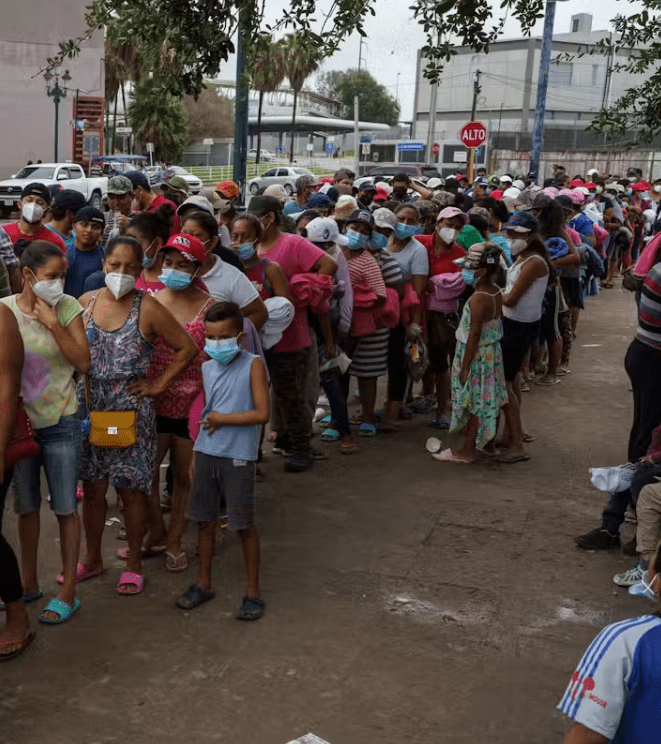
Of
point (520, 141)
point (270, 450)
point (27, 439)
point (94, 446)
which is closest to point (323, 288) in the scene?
point (270, 450)

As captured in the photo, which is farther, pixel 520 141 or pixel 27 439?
pixel 520 141

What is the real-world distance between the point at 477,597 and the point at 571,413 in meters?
4.34

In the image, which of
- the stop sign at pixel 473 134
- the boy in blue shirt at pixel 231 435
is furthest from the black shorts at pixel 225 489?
the stop sign at pixel 473 134

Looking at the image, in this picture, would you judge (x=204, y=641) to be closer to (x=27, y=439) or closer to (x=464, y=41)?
(x=27, y=439)

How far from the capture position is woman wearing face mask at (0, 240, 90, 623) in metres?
4.29

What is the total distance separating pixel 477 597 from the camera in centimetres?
495

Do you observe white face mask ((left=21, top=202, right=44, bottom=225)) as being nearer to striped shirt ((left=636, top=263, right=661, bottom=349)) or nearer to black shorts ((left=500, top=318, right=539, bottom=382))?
black shorts ((left=500, top=318, right=539, bottom=382))

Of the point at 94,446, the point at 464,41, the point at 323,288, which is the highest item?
the point at 464,41

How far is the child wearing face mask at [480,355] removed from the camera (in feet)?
22.2

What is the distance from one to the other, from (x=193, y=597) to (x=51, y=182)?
24724 mm

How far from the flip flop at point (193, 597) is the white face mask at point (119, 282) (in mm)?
1495

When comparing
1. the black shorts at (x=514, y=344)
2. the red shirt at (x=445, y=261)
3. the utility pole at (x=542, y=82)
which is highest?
the utility pole at (x=542, y=82)

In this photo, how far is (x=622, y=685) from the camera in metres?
2.14

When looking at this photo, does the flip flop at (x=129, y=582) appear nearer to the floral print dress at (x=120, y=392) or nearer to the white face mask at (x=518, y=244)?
the floral print dress at (x=120, y=392)
